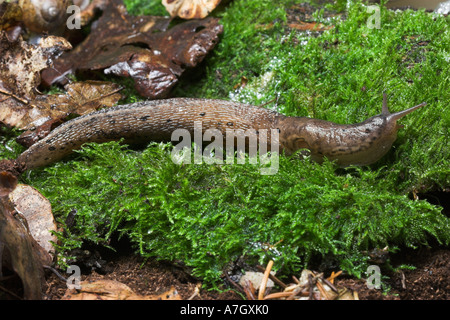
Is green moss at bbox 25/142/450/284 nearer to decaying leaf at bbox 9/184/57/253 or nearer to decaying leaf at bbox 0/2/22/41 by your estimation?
decaying leaf at bbox 9/184/57/253

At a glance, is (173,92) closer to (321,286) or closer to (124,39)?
(124,39)

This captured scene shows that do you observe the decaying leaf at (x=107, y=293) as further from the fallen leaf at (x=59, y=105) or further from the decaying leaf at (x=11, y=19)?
the decaying leaf at (x=11, y=19)

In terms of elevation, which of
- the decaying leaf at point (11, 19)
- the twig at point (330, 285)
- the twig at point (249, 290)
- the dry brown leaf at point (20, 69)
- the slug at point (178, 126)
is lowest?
the twig at point (249, 290)

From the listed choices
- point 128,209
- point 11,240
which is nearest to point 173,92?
point 128,209

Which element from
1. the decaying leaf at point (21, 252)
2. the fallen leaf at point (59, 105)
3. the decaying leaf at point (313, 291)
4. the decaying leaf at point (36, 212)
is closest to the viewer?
the decaying leaf at point (21, 252)

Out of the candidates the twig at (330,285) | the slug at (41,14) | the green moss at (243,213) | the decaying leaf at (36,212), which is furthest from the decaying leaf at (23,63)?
the twig at (330,285)

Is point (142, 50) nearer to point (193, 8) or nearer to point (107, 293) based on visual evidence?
point (193, 8)

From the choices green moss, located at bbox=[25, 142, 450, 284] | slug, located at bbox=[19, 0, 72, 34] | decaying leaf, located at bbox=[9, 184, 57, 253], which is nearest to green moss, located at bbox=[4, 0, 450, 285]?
green moss, located at bbox=[25, 142, 450, 284]
